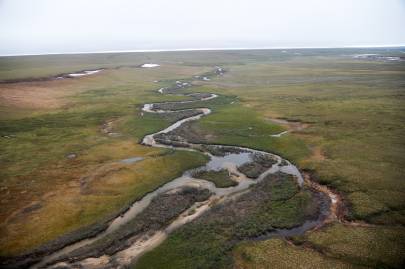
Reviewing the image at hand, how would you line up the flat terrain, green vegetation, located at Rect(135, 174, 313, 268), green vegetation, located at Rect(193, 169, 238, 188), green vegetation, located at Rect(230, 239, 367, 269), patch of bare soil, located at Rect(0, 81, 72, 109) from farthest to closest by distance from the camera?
patch of bare soil, located at Rect(0, 81, 72, 109)
green vegetation, located at Rect(193, 169, 238, 188)
the flat terrain
green vegetation, located at Rect(135, 174, 313, 268)
green vegetation, located at Rect(230, 239, 367, 269)

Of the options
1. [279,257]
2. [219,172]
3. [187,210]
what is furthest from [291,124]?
[279,257]

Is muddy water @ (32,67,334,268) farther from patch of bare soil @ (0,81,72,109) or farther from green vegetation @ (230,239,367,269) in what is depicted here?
patch of bare soil @ (0,81,72,109)

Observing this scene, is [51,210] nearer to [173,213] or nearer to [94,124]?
[173,213]

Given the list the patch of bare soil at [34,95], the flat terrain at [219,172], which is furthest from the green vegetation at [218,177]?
the patch of bare soil at [34,95]

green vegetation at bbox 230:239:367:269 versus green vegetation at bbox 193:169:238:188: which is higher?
green vegetation at bbox 193:169:238:188

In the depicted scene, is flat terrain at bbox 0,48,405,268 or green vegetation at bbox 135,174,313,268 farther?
flat terrain at bbox 0,48,405,268

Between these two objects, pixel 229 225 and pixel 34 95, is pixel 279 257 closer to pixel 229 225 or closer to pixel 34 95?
pixel 229 225

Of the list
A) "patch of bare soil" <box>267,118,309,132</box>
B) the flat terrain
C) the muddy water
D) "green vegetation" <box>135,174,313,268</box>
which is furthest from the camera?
"patch of bare soil" <box>267,118,309,132</box>

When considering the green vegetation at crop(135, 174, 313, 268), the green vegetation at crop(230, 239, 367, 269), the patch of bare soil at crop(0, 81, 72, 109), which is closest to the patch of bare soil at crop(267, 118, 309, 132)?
the green vegetation at crop(135, 174, 313, 268)
